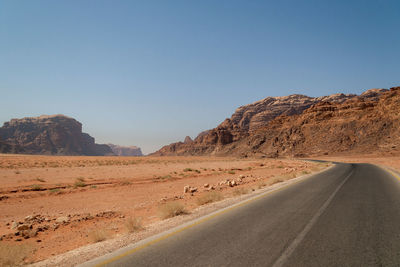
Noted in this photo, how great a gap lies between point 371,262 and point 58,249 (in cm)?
688

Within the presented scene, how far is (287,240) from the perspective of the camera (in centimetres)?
496

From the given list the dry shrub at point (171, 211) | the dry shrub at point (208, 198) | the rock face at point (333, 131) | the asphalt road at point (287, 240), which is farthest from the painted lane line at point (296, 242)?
the rock face at point (333, 131)

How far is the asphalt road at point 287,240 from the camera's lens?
4105 mm

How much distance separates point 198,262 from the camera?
4.09 metres

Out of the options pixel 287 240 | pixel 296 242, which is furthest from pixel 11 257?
pixel 296 242

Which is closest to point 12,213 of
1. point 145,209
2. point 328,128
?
point 145,209

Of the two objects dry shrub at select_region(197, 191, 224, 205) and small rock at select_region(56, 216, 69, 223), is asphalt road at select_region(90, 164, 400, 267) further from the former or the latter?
small rock at select_region(56, 216, 69, 223)

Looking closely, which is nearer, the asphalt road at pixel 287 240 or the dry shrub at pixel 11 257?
the asphalt road at pixel 287 240

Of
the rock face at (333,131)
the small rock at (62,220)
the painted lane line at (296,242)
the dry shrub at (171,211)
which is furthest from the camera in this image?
the rock face at (333,131)

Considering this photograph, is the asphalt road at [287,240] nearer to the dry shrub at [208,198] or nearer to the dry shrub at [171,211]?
the dry shrub at [171,211]

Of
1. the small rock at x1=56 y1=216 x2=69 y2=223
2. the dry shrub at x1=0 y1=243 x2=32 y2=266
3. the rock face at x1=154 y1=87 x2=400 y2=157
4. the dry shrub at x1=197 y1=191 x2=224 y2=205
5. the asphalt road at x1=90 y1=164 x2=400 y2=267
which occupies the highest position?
the rock face at x1=154 y1=87 x2=400 y2=157

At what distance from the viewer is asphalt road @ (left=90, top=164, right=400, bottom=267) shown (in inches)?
162

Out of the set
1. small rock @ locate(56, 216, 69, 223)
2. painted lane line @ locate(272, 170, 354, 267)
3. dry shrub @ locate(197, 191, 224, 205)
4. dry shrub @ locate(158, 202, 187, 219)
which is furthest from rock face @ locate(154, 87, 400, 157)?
small rock @ locate(56, 216, 69, 223)

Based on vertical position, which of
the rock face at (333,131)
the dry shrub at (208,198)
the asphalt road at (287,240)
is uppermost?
the rock face at (333,131)
